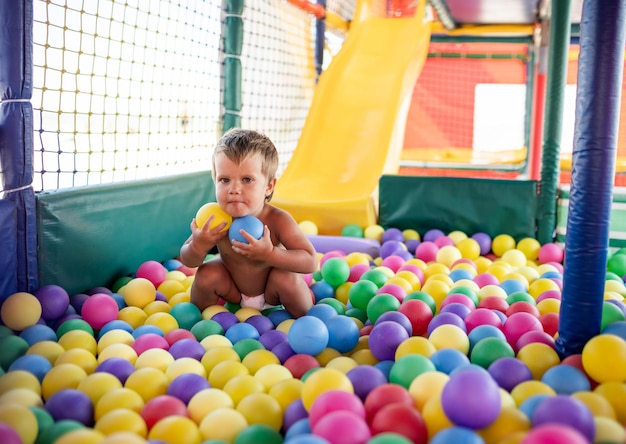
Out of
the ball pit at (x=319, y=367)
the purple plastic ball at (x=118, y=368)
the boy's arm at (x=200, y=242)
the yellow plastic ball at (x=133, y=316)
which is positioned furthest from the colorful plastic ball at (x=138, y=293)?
A: the purple plastic ball at (x=118, y=368)

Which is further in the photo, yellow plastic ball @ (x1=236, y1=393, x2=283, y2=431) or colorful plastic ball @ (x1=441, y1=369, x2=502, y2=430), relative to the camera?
yellow plastic ball @ (x1=236, y1=393, x2=283, y2=431)

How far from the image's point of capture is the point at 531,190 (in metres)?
2.99

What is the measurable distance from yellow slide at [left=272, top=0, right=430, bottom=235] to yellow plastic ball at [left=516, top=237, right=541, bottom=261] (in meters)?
0.74

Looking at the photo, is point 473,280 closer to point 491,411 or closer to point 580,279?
point 580,279

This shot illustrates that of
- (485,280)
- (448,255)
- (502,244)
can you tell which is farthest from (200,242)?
(502,244)

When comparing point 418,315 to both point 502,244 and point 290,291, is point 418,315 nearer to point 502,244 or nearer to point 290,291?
point 290,291

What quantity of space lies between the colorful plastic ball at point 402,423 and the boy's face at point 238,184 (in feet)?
2.84

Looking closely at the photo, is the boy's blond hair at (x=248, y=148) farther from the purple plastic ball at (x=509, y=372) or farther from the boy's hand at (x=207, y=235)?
the purple plastic ball at (x=509, y=372)

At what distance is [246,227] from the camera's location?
1.73m

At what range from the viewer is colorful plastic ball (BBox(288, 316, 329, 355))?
4.99 ft

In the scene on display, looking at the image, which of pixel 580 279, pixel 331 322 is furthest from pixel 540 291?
pixel 331 322

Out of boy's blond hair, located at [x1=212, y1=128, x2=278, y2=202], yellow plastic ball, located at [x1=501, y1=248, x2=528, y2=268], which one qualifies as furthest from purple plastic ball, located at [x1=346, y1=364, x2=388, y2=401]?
yellow plastic ball, located at [x1=501, y1=248, x2=528, y2=268]

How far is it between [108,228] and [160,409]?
112cm

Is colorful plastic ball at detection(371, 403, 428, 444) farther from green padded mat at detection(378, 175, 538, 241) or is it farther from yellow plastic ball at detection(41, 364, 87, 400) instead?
green padded mat at detection(378, 175, 538, 241)
